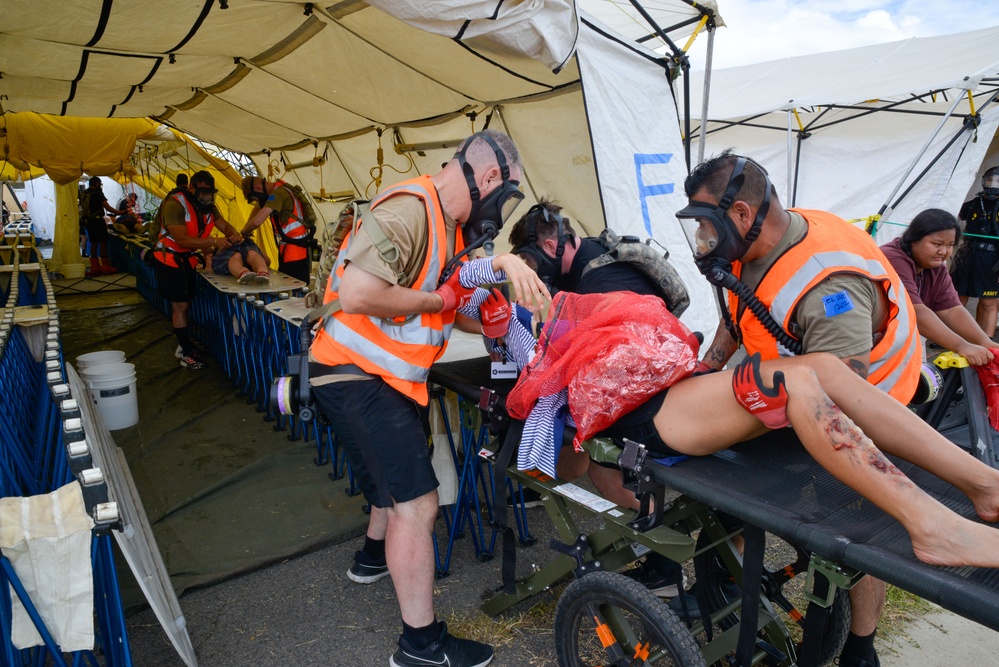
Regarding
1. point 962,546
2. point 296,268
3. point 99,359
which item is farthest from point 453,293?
point 296,268

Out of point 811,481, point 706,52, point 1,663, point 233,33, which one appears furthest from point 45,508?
point 706,52

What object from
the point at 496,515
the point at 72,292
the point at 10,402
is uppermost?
the point at 10,402

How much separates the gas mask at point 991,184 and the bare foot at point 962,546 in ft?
21.4

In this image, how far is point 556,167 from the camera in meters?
4.72

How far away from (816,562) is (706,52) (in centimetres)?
345

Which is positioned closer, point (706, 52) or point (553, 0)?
point (553, 0)

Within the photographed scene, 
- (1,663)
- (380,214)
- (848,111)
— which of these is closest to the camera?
(1,663)

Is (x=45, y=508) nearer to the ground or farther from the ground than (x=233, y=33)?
nearer to the ground

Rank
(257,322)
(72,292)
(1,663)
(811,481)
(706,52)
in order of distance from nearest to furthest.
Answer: (1,663) < (811,481) < (706,52) < (257,322) < (72,292)

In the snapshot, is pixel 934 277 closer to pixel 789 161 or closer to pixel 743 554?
pixel 743 554

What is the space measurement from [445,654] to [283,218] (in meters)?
5.29

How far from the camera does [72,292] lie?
1008cm

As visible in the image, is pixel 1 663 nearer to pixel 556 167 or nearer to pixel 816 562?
pixel 816 562

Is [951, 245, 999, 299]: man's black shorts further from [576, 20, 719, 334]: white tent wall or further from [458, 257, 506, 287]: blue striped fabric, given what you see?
[458, 257, 506, 287]: blue striped fabric
